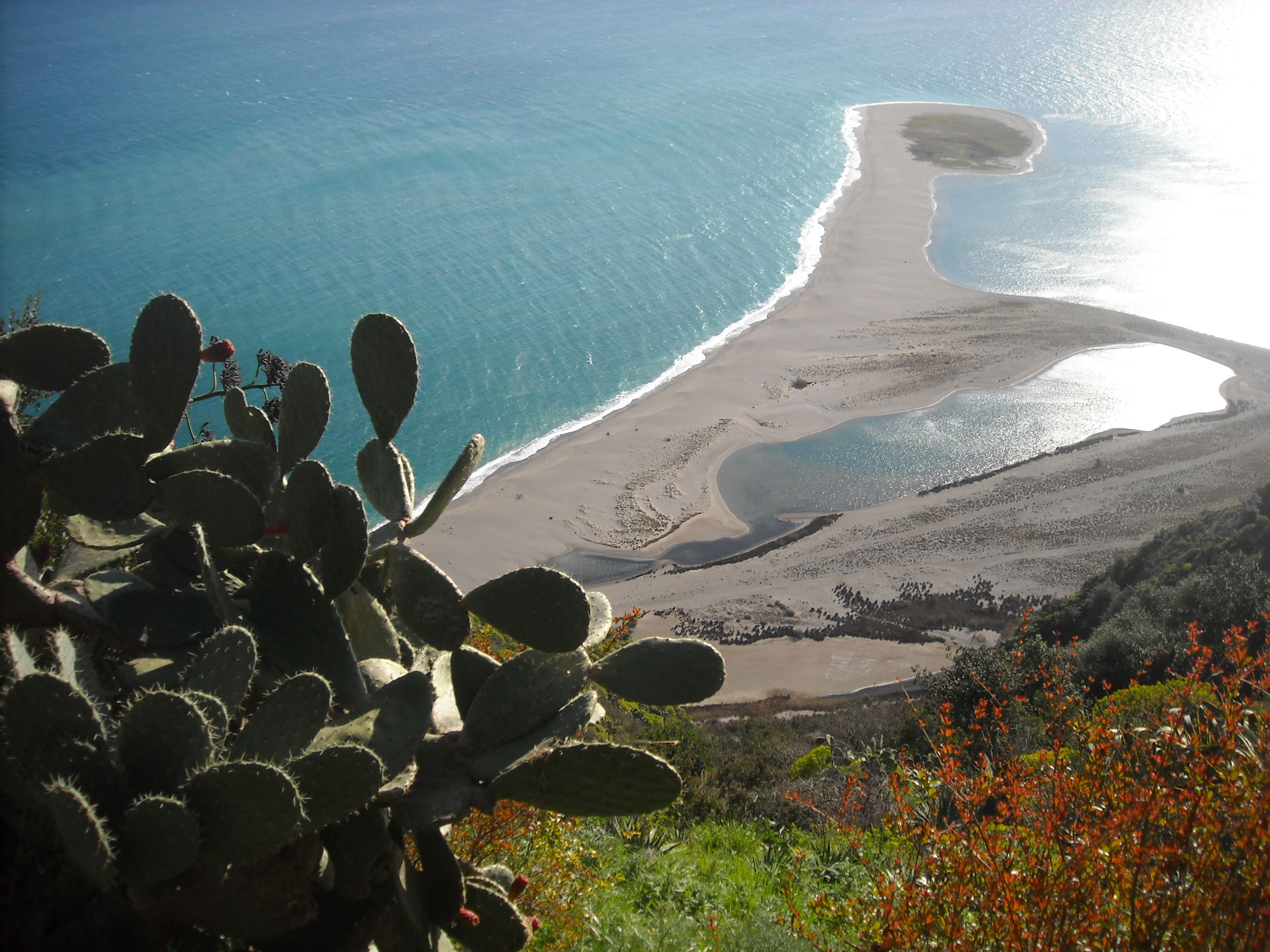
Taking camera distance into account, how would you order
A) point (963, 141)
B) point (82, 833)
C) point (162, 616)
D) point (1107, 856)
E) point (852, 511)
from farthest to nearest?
point (963, 141) < point (852, 511) < point (1107, 856) < point (162, 616) < point (82, 833)

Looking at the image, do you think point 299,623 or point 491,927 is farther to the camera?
point 491,927

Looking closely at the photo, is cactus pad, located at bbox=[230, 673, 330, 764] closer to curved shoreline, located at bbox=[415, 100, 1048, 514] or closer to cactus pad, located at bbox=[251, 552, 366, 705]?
cactus pad, located at bbox=[251, 552, 366, 705]

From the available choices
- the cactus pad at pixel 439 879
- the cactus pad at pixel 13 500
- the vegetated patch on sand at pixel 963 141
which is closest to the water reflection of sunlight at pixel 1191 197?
the vegetated patch on sand at pixel 963 141

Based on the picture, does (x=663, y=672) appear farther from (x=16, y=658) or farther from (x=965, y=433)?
(x=965, y=433)

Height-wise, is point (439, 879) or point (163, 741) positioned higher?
point (163, 741)

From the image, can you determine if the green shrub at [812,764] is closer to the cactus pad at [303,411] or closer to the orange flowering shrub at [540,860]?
the orange flowering shrub at [540,860]

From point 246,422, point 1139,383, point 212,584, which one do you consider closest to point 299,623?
point 212,584

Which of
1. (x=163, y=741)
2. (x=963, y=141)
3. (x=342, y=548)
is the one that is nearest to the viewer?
(x=163, y=741)
